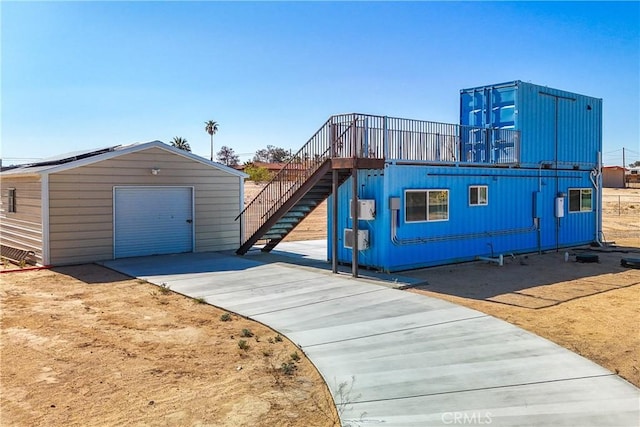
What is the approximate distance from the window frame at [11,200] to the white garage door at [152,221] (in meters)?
3.32

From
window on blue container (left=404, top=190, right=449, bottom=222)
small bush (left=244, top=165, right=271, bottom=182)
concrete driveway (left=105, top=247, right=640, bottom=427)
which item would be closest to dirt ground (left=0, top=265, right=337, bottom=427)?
concrete driveway (left=105, top=247, right=640, bottom=427)

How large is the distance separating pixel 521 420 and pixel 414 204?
25.2 ft

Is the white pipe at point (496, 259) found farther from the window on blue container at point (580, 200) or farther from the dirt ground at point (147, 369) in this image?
the dirt ground at point (147, 369)

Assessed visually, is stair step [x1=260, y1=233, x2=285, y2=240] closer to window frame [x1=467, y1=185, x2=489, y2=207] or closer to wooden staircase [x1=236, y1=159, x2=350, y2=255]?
wooden staircase [x1=236, y1=159, x2=350, y2=255]

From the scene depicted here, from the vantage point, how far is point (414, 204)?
11.6 meters

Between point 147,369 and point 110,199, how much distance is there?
9.05 meters

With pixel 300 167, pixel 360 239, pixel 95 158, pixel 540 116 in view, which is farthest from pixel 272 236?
pixel 540 116

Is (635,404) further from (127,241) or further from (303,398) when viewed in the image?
(127,241)

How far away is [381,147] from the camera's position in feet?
36.7

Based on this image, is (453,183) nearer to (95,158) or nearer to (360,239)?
(360,239)

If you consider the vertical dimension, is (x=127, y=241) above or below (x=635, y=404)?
above

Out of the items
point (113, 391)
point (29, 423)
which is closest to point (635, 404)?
point (113, 391)

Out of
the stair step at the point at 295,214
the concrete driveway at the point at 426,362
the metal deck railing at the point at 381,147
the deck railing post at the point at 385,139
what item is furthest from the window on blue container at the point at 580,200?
the concrete driveway at the point at 426,362

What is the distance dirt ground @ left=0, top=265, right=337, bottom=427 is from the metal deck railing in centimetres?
452
